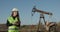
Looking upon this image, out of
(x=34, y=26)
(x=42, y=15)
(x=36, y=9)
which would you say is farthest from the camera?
(x=34, y=26)

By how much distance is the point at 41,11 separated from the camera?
21359mm

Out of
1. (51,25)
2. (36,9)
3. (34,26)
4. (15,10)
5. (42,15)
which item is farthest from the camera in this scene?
(34,26)

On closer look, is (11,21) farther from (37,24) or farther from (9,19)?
(37,24)

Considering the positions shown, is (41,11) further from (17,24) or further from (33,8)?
(17,24)

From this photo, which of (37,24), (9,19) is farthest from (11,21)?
(37,24)

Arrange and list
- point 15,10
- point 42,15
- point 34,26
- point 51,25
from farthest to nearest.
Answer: point 34,26 < point 42,15 < point 51,25 < point 15,10

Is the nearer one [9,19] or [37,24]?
[9,19]

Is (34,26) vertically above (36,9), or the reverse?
(36,9)

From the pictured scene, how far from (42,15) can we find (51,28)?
14.2 ft

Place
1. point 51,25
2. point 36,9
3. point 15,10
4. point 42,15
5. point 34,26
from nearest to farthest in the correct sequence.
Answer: point 15,10 < point 51,25 < point 42,15 < point 36,9 < point 34,26

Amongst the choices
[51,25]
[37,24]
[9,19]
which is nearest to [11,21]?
[9,19]

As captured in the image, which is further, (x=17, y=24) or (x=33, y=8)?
(x=33, y=8)

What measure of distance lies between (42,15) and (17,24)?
11.8m

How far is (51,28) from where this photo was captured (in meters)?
16.4
